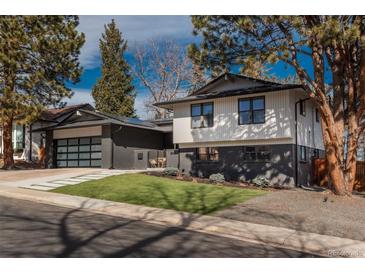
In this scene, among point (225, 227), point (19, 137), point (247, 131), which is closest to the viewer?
point (225, 227)

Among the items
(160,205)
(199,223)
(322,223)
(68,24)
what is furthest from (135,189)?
(68,24)

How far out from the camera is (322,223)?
10.8m

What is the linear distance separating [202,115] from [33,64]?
38.6ft

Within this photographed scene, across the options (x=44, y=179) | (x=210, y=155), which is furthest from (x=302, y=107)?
(x=44, y=179)

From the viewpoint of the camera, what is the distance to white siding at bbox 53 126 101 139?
1065 inches

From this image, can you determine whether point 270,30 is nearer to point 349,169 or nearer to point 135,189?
point 349,169

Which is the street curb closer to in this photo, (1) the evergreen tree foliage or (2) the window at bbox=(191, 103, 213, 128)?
(1) the evergreen tree foliage

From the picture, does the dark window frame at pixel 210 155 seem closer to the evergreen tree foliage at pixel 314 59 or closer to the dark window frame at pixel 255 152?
the dark window frame at pixel 255 152

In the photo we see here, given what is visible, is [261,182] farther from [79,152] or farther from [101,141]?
[79,152]

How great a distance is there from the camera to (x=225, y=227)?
9930 millimetres

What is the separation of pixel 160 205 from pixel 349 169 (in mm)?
8352

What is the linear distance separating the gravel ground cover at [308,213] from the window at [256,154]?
600 centimetres

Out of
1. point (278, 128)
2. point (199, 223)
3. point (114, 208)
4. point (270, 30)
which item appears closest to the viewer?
point (199, 223)

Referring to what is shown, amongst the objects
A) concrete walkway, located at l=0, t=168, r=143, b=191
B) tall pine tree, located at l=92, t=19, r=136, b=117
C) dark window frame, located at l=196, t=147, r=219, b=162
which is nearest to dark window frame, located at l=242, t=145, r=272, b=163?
dark window frame, located at l=196, t=147, r=219, b=162
